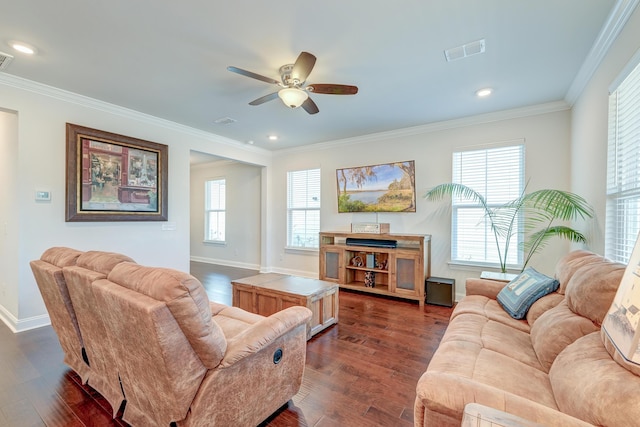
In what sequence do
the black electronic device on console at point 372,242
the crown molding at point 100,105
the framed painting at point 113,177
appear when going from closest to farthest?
the crown molding at point 100,105 → the framed painting at point 113,177 → the black electronic device on console at point 372,242

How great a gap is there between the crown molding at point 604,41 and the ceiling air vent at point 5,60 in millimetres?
4828

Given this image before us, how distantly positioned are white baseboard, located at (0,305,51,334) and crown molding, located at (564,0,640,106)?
5.87m

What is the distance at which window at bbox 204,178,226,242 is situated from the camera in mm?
7250

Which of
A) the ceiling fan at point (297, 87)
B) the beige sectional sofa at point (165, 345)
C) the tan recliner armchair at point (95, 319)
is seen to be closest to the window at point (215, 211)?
the ceiling fan at point (297, 87)

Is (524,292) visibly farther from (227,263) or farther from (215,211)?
(215,211)

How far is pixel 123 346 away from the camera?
1403 millimetres

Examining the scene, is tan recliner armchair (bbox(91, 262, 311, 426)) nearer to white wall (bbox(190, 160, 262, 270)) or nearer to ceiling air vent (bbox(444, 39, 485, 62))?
ceiling air vent (bbox(444, 39, 485, 62))

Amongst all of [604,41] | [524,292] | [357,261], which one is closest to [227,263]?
[357,261]

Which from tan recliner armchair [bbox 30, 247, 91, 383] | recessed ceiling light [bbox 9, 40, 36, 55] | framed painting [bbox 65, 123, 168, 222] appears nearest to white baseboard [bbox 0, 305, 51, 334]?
framed painting [bbox 65, 123, 168, 222]

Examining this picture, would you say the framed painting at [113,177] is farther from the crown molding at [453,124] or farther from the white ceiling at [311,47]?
the crown molding at [453,124]

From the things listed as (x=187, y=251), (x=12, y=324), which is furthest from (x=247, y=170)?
(x=12, y=324)

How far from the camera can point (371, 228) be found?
4.69 meters

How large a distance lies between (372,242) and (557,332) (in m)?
3.01

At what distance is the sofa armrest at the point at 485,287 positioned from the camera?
105 inches
